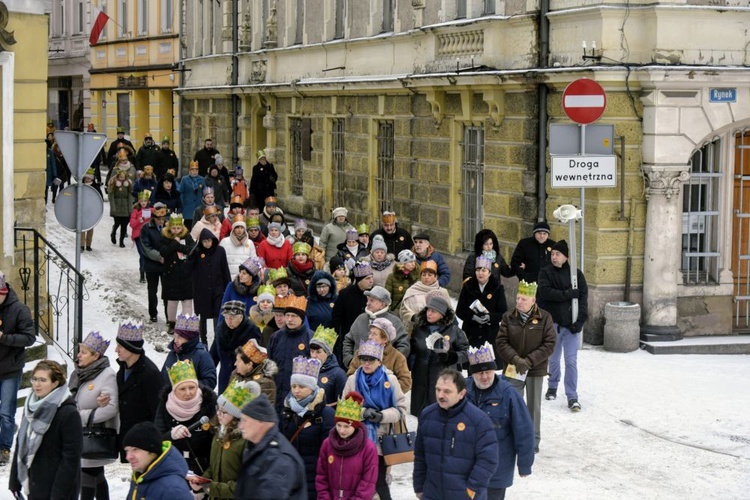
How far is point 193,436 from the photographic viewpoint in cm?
966

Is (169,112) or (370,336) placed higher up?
(169,112)

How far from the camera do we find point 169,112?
136 ft

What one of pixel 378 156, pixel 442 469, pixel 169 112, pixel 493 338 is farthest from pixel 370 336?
pixel 169 112

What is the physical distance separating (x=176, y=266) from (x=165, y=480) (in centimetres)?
1012

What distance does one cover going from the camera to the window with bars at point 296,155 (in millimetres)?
30156

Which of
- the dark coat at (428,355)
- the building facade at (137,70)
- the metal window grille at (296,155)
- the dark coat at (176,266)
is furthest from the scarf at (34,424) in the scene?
the building facade at (137,70)

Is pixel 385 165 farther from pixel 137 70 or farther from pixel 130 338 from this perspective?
pixel 137 70

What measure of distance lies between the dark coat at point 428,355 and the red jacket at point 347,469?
348 cm

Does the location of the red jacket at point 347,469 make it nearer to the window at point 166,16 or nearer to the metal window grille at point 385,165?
the metal window grille at point 385,165

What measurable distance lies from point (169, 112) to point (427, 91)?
20422 millimetres

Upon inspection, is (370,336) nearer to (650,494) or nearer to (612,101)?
(650,494)

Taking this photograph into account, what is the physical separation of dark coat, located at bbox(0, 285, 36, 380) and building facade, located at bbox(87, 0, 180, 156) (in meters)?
27.2

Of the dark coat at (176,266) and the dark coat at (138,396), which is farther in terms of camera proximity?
the dark coat at (176,266)

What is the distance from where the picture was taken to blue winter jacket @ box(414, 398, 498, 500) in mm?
9102
